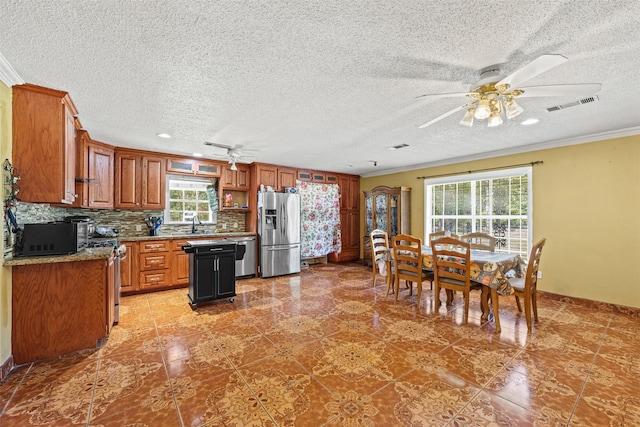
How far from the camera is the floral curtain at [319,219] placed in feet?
20.4

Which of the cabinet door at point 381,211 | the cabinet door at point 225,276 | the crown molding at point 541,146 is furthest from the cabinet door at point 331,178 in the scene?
the cabinet door at point 225,276

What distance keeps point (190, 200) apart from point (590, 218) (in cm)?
645

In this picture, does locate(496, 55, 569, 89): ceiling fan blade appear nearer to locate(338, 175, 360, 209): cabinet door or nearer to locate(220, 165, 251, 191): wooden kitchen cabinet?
locate(220, 165, 251, 191): wooden kitchen cabinet

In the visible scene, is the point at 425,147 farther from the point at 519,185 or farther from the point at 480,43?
the point at 480,43

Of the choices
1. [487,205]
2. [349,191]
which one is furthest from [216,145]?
[487,205]

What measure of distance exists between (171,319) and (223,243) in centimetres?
109

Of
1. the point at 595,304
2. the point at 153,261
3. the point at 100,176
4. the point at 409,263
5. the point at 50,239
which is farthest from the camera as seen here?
the point at 153,261

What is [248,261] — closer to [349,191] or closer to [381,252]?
[381,252]

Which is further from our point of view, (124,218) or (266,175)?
(266,175)

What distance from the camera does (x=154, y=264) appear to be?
14.3 ft

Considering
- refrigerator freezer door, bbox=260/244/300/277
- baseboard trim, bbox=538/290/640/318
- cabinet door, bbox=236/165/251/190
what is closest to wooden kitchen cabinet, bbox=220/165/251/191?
cabinet door, bbox=236/165/251/190

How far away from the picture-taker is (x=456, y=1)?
135 cm

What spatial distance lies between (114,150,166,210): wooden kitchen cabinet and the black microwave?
6.56 feet

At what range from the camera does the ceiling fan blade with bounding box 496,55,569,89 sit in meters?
1.40
